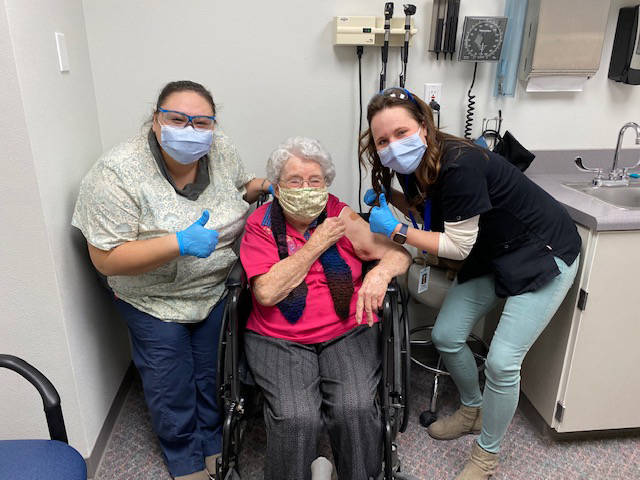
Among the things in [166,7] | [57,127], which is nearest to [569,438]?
[57,127]

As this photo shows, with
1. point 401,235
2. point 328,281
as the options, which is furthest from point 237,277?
point 401,235

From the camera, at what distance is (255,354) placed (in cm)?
154

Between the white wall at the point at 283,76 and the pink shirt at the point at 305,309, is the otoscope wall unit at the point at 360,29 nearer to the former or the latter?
the white wall at the point at 283,76

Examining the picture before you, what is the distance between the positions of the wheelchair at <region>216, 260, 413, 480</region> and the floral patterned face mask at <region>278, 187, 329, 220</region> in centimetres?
25

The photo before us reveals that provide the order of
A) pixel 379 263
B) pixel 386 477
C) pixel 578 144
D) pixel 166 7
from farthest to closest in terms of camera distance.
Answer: pixel 578 144 → pixel 166 7 → pixel 379 263 → pixel 386 477

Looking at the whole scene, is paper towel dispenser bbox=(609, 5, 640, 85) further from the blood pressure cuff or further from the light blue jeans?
the light blue jeans

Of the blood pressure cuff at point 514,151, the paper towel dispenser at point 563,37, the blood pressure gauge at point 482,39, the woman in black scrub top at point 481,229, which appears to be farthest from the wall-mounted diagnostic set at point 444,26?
the woman in black scrub top at point 481,229

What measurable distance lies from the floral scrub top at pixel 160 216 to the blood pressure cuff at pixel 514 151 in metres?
1.05

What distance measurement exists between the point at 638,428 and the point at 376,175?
141 cm

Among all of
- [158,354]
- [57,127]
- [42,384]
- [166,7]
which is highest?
[166,7]

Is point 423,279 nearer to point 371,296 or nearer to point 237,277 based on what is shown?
point 371,296

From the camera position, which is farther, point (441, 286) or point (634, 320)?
point (441, 286)

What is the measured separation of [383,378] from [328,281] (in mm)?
341

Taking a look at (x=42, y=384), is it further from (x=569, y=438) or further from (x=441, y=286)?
(x=569, y=438)
